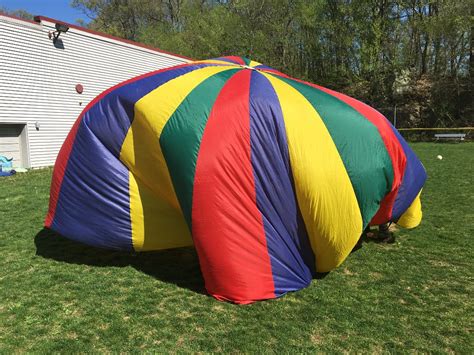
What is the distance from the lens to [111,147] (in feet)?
13.9

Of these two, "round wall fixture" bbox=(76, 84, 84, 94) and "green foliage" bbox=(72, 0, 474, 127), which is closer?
"round wall fixture" bbox=(76, 84, 84, 94)

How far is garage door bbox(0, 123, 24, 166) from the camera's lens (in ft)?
41.2

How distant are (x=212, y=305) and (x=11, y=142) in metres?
11.9

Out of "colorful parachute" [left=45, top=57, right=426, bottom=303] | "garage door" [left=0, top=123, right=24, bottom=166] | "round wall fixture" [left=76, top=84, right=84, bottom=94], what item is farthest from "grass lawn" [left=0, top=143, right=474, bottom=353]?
"round wall fixture" [left=76, top=84, right=84, bottom=94]

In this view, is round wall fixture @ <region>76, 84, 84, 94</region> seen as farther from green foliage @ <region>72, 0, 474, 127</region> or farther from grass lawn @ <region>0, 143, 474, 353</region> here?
green foliage @ <region>72, 0, 474, 127</region>

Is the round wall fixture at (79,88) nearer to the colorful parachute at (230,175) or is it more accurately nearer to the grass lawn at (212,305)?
the grass lawn at (212,305)

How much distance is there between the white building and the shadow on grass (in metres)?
8.98

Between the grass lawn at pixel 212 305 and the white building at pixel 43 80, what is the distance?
873 cm

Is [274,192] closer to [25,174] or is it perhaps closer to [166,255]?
[166,255]

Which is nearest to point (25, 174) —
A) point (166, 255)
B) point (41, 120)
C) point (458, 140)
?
point (41, 120)

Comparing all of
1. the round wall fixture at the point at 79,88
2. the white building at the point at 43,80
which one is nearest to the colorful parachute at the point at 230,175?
the white building at the point at 43,80

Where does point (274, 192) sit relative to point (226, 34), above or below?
below

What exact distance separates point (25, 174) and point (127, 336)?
10.0m

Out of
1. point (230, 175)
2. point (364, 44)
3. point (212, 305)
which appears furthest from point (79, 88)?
point (364, 44)
